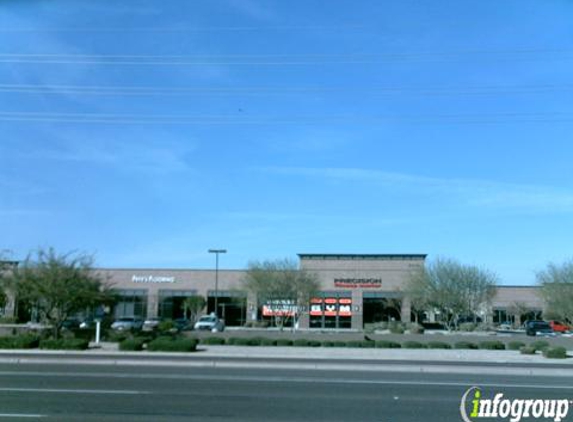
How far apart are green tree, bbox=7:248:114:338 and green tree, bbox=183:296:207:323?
1362 inches

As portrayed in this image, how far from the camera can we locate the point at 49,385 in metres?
16.2

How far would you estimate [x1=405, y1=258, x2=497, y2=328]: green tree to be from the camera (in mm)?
53406

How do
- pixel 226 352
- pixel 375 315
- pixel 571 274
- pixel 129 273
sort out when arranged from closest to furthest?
1. pixel 226 352
2. pixel 571 274
3. pixel 375 315
4. pixel 129 273

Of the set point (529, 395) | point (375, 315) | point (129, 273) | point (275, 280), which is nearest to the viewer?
point (529, 395)

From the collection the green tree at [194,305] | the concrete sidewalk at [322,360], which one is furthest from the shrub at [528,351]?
the green tree at [194,305]

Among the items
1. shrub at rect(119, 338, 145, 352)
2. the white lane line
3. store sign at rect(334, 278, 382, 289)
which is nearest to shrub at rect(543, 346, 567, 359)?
shrub at rect(119, 338, 145, 352)

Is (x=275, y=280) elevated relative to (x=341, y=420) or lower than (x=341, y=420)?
elevated

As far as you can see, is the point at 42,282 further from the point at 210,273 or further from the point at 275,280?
the point at 210,273

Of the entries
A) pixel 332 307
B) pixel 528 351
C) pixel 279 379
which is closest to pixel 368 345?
pixel 528 351

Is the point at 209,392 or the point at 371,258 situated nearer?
the point at 209,392

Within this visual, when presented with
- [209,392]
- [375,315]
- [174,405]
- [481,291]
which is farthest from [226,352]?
[375,315]

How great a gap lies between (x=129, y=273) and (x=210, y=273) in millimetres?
9780

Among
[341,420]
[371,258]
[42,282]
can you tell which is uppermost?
[371,258]

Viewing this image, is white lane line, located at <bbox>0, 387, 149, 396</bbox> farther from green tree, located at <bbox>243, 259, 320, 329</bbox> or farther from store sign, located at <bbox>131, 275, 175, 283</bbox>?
store sign, located at <bbox>131, 275, 175, 283</bbox>
